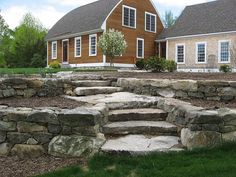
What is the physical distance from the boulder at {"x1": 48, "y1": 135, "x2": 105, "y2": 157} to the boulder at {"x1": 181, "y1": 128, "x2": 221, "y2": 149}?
1.26 meters

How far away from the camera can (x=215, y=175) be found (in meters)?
4.14

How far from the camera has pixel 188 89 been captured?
739 centimetres

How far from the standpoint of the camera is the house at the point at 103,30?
2827cm

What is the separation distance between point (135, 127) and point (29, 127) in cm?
165

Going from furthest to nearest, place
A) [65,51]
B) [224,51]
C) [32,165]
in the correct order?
1. [65,51]
2. [224,51]
3. [32,165]

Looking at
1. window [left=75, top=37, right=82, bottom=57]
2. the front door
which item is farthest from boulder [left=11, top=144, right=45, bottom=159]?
the front door

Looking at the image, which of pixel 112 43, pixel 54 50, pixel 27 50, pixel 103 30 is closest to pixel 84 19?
pixel 103 30

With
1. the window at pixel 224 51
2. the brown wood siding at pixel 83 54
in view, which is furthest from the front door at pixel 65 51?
the window at pixel 224 51

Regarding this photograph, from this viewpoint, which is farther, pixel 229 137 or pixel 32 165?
pixel 229 137

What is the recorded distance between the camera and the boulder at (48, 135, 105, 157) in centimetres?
505

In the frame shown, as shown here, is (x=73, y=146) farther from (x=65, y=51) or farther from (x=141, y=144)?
(x=65, y=51)

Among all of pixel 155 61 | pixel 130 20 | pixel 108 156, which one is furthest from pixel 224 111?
pixel 130 20

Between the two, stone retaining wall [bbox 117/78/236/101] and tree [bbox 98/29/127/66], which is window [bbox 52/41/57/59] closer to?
tree [bbox 98/29/127/66]

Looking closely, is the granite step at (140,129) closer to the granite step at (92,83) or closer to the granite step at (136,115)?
the granite step at (136,115)
